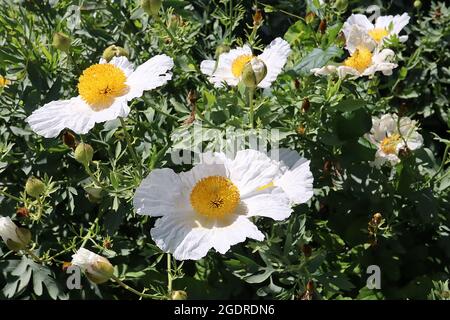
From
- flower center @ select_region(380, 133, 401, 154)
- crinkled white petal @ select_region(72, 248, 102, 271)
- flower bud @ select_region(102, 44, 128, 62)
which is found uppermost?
flower bud @ select_region(102, 44, 128, 62)

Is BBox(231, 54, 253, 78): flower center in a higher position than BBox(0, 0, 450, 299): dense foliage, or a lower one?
higher

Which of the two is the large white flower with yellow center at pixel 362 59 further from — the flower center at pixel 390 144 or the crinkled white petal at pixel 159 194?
the crinkled white petal at pixel 159 194

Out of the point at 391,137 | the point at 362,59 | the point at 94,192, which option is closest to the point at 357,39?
the point at 362,59

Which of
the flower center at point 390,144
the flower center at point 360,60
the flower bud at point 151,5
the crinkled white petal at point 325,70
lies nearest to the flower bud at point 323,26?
the flower center at point 360,60

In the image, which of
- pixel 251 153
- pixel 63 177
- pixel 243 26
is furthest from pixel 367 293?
pixel 243 26

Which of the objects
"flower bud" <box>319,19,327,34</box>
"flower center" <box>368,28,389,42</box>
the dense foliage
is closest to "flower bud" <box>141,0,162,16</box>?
the dense foliage

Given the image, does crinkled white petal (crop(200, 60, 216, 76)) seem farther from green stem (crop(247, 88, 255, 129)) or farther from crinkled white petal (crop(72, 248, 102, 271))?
crinkled white petal (crop(72, 248, 102, 271))
